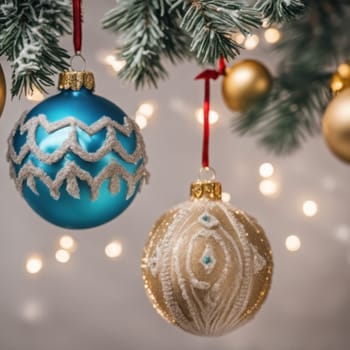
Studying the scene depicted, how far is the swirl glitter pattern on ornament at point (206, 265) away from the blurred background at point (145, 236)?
0.89 metres

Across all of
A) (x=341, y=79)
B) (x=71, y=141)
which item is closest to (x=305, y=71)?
(x=341, y=79)

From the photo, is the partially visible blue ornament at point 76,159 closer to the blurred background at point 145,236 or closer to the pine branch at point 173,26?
the pine branch at point 173,26

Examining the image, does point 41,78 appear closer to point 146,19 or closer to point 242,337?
point 146,19

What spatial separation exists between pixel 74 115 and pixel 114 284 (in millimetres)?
1032

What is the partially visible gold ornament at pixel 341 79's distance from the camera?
81 centimetres

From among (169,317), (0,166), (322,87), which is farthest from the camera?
(0,166)

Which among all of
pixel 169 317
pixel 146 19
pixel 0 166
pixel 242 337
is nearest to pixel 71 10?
pixel 146 19

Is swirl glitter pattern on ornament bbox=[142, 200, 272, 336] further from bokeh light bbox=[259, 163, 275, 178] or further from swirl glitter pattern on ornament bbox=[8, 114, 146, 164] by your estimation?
bokeh light bbox=[259, 163, 275, 178]

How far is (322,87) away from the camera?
0.88 m

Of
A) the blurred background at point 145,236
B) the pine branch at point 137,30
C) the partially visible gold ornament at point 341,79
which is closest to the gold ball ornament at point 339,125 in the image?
the partially visible gold ornament at point 341,79

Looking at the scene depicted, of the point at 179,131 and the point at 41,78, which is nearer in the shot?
the point at 41,78

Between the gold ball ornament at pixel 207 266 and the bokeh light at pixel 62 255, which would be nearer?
the gold ball ornament at pixel 207 266

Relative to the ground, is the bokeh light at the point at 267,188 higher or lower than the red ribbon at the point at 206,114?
higher

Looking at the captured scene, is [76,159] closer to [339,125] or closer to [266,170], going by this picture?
[339,125]
